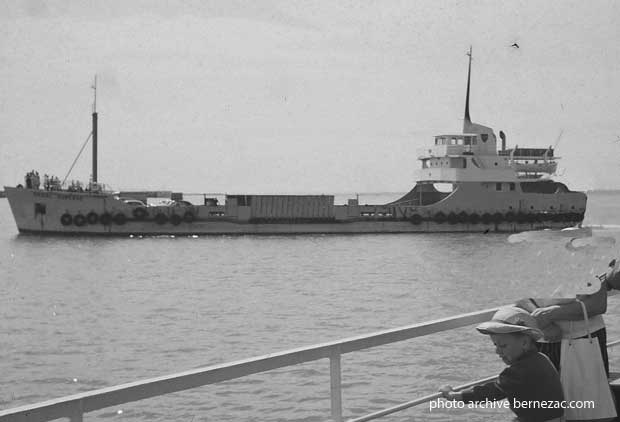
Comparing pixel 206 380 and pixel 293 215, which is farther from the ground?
pixel 293 215

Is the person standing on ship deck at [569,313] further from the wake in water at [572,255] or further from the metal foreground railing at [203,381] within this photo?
the metal foreground railing at [203,381]

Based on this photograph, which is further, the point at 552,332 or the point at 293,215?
the point at 293,215

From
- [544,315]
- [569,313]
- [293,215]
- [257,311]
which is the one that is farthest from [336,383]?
[293,215]

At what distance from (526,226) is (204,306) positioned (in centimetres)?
2899

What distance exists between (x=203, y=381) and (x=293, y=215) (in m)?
44.9

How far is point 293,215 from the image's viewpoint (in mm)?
47344

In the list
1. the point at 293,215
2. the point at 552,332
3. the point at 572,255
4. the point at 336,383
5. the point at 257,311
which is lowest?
the point at 257,311

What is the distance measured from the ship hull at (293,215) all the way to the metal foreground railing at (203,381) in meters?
42.6

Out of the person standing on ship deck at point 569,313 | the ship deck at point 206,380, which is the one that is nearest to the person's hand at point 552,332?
the person standing on ship deck at point 569,313

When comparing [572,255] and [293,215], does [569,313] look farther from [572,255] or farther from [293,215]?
[293,215]

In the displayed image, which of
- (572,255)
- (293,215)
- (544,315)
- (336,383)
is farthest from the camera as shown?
(293,215)

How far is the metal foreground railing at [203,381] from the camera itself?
6.85ft

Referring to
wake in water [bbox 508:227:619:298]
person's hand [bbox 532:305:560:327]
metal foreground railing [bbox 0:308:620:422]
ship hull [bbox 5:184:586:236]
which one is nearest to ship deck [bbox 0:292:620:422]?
metal foreground railing [bbox 0:308:620:422]

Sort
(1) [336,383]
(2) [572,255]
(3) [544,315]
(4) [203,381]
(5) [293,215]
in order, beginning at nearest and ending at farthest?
1. (4) [203,381]
2. (1) [336,383]
3. (2) [572,255]
4. (3) [544,315]
5. (5) [293,215]
